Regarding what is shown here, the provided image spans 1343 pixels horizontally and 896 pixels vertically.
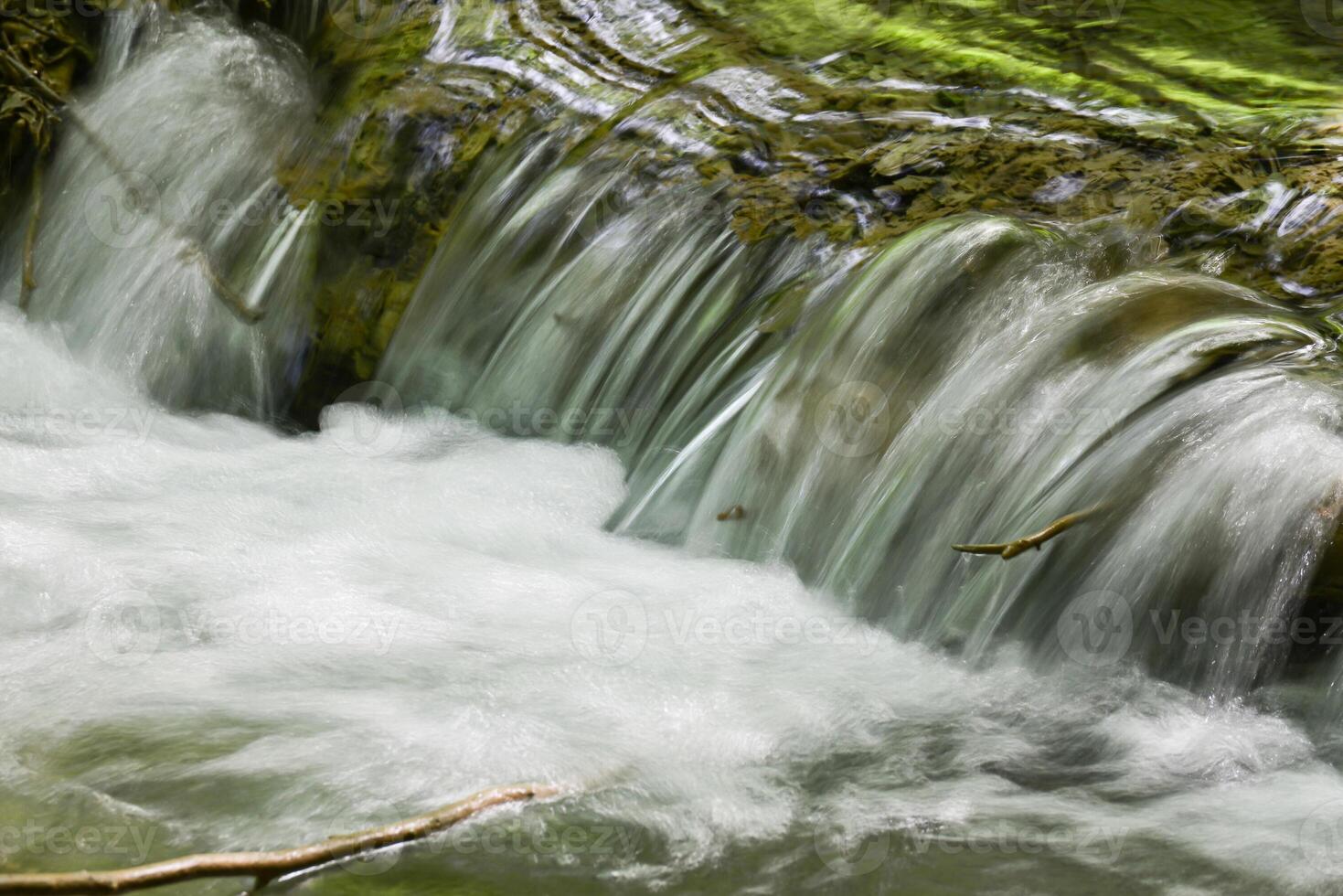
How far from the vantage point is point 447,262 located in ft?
13.5

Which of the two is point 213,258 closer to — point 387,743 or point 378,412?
point 378,412

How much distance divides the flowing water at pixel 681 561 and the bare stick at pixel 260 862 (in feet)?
0.11

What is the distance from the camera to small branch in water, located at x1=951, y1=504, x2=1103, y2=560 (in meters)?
2.53

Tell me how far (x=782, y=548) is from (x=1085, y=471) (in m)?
0.70

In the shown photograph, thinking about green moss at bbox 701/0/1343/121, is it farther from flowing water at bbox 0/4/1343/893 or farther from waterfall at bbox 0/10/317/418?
waterfall at bbox 0/10/317/418

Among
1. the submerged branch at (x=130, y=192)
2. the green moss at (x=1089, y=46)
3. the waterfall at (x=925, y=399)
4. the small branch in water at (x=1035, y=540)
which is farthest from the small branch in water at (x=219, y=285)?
the small branch in water at (x=1035, y=540)

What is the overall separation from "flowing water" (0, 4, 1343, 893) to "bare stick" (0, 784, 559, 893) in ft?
0.11

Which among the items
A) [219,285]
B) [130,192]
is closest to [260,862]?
[219,285]

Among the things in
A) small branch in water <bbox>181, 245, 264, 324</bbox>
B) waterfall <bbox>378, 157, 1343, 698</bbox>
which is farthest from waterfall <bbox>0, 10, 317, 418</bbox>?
waterfall <bbox>378, 157, 1343, 698</bbox>

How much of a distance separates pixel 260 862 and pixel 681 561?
150 centimetres


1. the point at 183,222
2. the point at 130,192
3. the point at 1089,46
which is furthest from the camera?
the point at 130,192

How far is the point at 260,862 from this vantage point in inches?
70.7

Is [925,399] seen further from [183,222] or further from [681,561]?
[183,222]

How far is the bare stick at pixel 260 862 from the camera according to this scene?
1.67 meters
